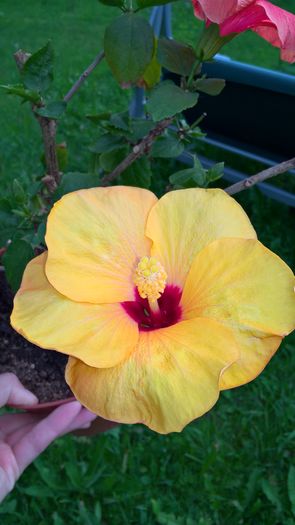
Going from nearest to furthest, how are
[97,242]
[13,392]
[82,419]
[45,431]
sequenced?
1. [97,242]
2. [13,392]
3. [45,431]
4. [82,419]

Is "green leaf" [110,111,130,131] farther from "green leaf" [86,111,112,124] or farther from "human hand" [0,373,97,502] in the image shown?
"human hand" [0,373,97,502]

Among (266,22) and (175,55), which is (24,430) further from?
(266,22)

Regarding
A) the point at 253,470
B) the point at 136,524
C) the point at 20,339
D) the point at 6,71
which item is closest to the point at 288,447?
the point at 253,470

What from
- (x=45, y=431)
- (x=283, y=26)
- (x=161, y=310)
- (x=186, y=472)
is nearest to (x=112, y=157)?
(x=161, y=310)

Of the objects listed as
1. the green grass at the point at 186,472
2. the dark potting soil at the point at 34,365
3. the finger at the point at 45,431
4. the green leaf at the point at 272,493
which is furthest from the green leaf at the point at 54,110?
the green leaf at the point at 272,493

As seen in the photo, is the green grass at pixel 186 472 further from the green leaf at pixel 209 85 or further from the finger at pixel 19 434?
the green leaf at pixel 209 85

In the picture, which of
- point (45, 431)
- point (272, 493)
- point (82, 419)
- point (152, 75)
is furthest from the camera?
point (272, 493)
